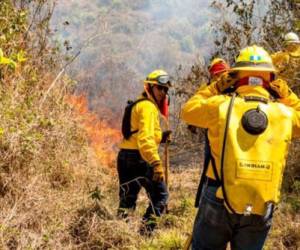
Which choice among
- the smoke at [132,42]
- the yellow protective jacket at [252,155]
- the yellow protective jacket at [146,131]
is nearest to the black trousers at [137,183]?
the yellow protective jacket at [146,131]

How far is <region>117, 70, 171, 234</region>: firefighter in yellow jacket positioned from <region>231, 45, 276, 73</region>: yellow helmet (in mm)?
2172

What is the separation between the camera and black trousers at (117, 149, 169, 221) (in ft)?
18.0

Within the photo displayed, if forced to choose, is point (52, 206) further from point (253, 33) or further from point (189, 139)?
point (189, 139)

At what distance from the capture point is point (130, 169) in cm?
557

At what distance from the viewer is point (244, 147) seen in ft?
9.75

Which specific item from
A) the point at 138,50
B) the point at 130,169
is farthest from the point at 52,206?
the point at 138,50

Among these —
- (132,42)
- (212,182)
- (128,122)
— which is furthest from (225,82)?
(132,42)

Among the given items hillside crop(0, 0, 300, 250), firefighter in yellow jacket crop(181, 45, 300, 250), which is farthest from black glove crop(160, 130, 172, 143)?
firefighter in yellow jacket crop(181, 45, 300, 250)

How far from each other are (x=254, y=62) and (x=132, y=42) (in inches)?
5108

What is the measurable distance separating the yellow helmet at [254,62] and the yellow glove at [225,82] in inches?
3.1

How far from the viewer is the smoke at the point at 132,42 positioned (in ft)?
53.8

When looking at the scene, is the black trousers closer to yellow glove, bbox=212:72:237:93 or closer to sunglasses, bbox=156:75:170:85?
sunglasses, bbox=156:75:170:85

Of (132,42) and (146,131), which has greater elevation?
(132,42)

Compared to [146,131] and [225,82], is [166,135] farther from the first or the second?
[225,82]
